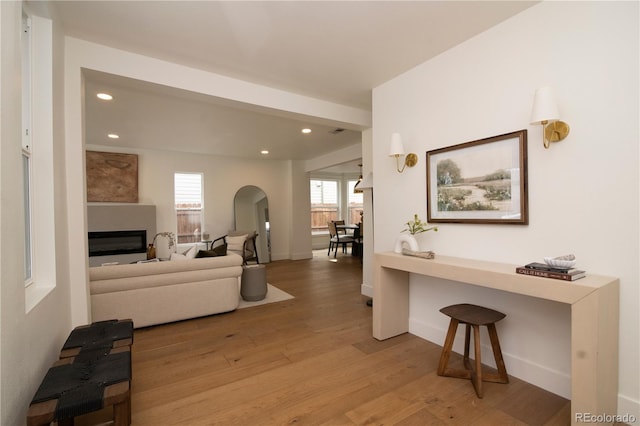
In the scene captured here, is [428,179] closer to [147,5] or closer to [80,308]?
[147,5]

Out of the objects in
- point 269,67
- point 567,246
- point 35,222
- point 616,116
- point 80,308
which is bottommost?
point 80,308

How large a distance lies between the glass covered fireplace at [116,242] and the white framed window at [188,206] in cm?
76

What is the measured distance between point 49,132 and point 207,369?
2.02 metres

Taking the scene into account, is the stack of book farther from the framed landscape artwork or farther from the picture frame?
the framed landscape artwork

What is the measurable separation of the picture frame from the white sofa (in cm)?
247

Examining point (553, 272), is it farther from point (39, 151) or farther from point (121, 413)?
point (39, 151)

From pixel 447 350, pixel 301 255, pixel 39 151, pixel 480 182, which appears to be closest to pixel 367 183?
pixel 480 182

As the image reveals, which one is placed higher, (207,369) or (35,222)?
(35,222)

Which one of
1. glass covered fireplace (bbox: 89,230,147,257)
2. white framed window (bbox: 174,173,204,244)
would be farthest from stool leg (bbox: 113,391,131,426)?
white framed window (bbox: 174,173,204,244)

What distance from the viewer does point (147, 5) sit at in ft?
6.34

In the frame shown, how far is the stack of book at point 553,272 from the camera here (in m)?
1.61

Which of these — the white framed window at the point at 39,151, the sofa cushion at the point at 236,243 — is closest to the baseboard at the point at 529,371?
the white framed window at the point at 39,151

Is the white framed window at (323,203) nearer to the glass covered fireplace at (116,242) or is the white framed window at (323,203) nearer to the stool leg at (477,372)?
the glass covered fireplace at (116,242)

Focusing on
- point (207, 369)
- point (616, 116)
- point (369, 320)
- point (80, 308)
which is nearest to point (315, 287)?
point (369, 320)
